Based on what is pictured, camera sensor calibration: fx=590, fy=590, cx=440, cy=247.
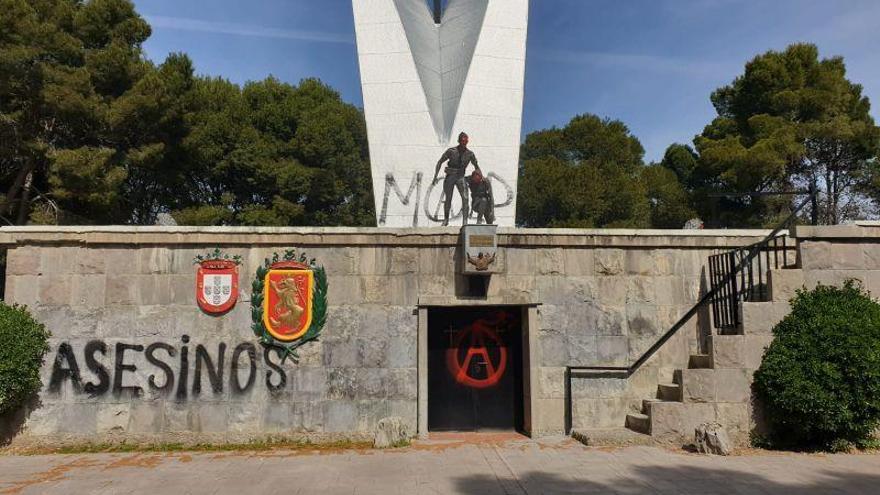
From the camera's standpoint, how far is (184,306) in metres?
8.77

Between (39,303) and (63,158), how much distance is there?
10987 millimetres

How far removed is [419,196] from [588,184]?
69.9ft

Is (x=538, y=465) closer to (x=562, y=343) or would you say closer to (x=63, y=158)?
(x=562, y=343)

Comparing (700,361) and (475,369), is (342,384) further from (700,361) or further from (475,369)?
(700,361)

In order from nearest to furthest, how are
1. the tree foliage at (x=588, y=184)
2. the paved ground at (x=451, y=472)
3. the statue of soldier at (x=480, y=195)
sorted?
the paved ground at (x=451, y=472) → the statue of soldier at (x=480, y=195) → the tree foliage at (x=588, y=184)

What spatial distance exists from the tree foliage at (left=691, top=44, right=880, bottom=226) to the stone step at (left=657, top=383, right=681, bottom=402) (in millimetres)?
19419

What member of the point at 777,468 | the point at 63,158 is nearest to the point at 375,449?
the point at 777,468

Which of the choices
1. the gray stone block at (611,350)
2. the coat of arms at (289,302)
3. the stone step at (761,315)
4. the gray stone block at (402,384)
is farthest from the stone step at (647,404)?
the coat of arms at (289,302)

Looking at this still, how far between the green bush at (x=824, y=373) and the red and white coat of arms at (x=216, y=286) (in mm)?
7591

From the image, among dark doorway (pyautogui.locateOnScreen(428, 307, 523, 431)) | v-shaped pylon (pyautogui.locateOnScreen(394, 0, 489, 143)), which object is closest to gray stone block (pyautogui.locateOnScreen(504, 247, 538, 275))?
dark doorway (pyautogui.locateOnScreen(428, 307, 523, 431))

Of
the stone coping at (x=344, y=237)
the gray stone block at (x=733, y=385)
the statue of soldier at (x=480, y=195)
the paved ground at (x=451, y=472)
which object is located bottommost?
the paved ground at (x=451, y=472)

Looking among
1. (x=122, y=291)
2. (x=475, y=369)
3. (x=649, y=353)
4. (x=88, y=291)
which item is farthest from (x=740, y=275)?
(x=88, y=291)

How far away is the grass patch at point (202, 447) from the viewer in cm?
822

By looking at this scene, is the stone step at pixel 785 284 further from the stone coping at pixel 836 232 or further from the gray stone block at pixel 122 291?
the gray stone block at pixel 122 291
